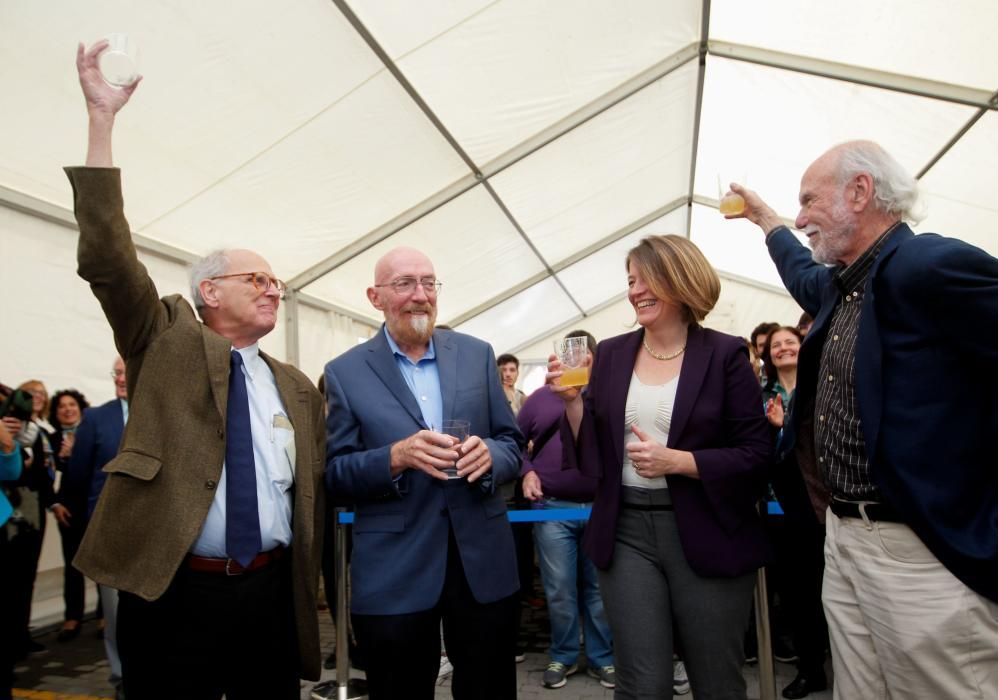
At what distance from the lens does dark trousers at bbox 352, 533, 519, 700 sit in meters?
1.84

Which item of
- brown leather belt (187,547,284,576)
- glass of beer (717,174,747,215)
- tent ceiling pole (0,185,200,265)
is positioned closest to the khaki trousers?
glass of beer (717,174,747,215)

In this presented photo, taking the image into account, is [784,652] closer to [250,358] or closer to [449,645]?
[449,645]

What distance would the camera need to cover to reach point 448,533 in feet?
6.31

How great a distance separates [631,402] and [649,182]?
7.13 metres

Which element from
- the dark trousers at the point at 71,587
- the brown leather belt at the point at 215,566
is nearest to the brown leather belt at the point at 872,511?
the brown leather belt at the point at 215,566

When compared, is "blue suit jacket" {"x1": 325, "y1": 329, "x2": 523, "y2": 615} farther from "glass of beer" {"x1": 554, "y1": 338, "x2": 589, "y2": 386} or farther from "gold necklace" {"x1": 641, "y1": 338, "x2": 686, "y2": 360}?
"gold necklace" {"x1": 641, "y1": 338, "x2": 686, "y2": 360}

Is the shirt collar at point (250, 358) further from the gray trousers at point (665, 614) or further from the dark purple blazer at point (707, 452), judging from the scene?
the gray trousers at point (665, 614)

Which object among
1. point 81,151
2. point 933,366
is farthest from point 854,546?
point 81,151

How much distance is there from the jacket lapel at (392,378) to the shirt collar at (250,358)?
0.36 m

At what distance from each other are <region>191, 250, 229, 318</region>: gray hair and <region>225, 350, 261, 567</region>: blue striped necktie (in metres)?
0.29

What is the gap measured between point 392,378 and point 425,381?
135 mm

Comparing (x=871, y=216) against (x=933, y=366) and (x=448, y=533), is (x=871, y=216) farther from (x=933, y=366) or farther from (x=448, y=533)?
(x=448, y=533)

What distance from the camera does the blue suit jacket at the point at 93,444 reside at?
3.64 meters

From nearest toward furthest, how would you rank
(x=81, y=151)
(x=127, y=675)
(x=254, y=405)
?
→ (x=127, y=675), (x=254, y=405), (x=81, y=151)
